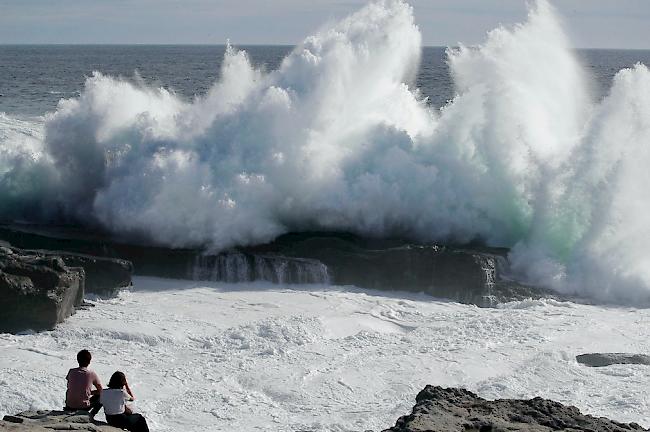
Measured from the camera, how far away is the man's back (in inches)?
309

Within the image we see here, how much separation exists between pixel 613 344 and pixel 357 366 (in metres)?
3.63

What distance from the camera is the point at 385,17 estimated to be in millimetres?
21312

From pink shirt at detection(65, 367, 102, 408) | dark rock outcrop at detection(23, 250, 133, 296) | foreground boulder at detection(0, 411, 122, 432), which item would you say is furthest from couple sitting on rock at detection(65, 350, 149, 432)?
dark rock outcrop at detection(23, 250, 133, 296)

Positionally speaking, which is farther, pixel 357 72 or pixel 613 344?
pixel 357 72

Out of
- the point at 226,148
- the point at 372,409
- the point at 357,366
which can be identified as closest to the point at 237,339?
the point at 357,366

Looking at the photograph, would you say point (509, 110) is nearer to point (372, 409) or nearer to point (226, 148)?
point (226, 148)

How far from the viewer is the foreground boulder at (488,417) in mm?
7211

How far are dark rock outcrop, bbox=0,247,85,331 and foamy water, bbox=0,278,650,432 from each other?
0.93 feet

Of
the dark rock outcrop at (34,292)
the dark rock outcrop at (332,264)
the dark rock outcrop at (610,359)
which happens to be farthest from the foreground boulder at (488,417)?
the dark rock outcrop at (332,264)

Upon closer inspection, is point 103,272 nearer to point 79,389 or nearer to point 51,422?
point 79,389

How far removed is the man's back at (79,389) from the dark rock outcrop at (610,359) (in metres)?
6.50

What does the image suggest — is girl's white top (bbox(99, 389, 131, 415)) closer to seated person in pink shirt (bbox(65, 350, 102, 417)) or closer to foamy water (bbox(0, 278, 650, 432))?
seated person in pink shirt (bbox(65, 350, 102, 417))

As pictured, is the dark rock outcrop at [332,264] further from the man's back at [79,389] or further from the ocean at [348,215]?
the man's back at [79,389]

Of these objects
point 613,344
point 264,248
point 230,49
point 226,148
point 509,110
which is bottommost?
point 613,344
